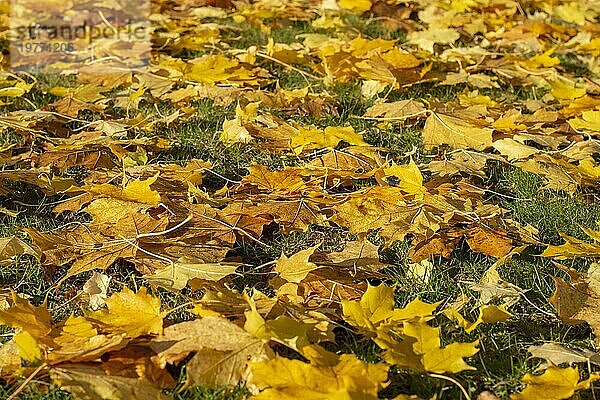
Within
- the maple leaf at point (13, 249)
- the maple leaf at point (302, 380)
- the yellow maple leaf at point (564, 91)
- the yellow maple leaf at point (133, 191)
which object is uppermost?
the maple leaf at point (302, 380)

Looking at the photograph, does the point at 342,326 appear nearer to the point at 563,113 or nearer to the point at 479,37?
the point at 563,113

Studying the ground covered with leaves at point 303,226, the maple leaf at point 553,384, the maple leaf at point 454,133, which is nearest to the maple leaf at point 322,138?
the ground covered with leaves at point 303,226

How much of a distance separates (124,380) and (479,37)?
314 centimetres

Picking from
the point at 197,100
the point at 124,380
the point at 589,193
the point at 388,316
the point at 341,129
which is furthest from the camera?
the point at 197,100

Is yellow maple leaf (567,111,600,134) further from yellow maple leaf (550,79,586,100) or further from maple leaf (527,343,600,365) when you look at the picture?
maple leaf (527,343,600,365)

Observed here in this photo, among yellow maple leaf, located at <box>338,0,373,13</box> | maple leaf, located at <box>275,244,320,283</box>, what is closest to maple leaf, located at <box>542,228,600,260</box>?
maple leaf, located at <box>275,244,320,283</box>

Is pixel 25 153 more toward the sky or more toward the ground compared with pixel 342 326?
more toward the ground

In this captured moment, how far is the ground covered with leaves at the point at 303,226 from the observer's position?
4.87 ft

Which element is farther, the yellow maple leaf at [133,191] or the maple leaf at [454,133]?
the maple leaf at [454,133]

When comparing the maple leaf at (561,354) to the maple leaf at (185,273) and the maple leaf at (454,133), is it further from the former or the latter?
the maple leaf at (454,133)

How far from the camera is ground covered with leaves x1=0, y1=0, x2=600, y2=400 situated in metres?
1.49

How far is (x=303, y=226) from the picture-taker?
2.07 m

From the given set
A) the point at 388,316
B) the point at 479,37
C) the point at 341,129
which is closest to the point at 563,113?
the point at 341,129

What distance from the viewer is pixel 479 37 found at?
13.2 feet
